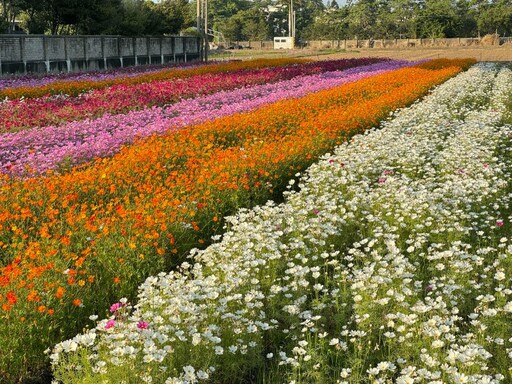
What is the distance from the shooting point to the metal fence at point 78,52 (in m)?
27.1

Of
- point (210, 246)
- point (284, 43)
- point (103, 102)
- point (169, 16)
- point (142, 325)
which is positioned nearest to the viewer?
point (142, 325)

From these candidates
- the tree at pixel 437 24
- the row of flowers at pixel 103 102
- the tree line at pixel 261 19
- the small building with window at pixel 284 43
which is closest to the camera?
the row of flowers at pixel 103 102

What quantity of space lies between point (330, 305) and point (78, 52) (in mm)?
29284

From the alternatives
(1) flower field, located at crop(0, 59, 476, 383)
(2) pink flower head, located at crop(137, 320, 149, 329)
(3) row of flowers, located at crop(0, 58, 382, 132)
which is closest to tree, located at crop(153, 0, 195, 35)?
(3) row of flowers, located at crop(0, 58, 382, 132)

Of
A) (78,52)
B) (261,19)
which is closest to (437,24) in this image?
(261,19)

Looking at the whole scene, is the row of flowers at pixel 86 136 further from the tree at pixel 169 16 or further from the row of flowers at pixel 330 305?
the tree at pixel 169 16

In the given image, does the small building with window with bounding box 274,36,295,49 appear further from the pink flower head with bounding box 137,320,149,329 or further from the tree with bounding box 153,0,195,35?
the pink flower head with bounding box 137,320,149,329

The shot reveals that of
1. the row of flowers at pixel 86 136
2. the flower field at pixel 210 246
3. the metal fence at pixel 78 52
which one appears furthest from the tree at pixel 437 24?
the flower field at pixel 210 246

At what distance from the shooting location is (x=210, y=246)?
6.01 m

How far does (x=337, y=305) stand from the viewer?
5.08 m

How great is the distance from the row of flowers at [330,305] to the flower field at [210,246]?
0.02m

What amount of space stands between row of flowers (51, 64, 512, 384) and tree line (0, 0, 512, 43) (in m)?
29.8

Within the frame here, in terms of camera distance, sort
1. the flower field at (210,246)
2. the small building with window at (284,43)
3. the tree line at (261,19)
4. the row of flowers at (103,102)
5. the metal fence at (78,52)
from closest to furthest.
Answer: the flower field at (210,246)
the row of flowers at (103,102)
the metal fence at (78,52)
the tree line at (261,19)
the small building with window at (284,43)

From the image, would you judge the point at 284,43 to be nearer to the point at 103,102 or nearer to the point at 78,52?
the point at 78,52
